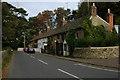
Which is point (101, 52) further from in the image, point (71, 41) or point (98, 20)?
point (98, 20)

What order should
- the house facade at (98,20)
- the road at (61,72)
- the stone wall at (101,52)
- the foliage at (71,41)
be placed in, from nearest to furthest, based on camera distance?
the road at (61,72) → the stone wall at (101,52) → the foliage at (71,41) → the house facade at (98,20)

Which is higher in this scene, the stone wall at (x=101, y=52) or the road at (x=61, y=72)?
the stone wall at (x=101, y=52)

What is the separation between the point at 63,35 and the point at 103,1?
13594 millimetres

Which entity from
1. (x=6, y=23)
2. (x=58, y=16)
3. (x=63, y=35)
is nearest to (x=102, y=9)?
(x=63, y=35)

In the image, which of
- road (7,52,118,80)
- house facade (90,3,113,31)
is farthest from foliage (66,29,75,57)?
road (7,52,118,80)

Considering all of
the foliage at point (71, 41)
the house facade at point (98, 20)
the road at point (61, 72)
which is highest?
the house facade at point (98, 20)

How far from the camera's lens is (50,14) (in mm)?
95812

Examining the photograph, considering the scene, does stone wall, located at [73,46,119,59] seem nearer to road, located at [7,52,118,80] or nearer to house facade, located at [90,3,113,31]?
road, located at [7,52,118,80]

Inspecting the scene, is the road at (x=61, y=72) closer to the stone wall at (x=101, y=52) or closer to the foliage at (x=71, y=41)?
the stone wall at (x=101, y=52)

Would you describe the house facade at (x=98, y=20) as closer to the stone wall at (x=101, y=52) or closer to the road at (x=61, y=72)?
the stone wall at (x=101, y=52)

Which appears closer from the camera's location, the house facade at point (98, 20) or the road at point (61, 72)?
the road at point (61, 72)

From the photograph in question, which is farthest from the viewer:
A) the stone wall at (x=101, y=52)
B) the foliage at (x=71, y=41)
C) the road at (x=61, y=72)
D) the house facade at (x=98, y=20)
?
the house facade at (x=98, y=20)

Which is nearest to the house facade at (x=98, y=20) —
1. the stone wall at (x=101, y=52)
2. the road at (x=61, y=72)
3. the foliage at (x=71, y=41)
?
the foliage at (x=71, y=41)

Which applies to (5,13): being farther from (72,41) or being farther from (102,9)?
(102,9)
